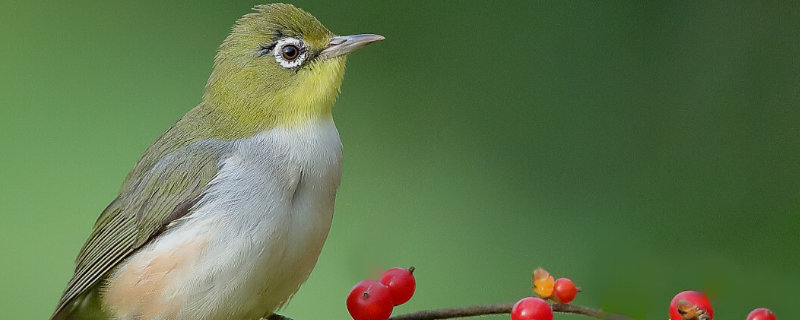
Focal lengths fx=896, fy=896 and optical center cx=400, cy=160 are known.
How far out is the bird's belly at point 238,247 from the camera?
2016 mm

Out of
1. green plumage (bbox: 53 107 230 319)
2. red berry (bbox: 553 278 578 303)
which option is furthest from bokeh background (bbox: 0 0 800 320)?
red berry (bbox: 553 278 578 303)

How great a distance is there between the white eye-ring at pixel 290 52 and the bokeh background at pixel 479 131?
1.01m

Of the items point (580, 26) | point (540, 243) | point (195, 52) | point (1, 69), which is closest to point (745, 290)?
point (540, 243)

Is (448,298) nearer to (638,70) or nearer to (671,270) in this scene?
(671,270)

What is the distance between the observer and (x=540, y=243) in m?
3.57

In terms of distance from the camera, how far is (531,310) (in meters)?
1.64

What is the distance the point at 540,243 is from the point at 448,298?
435mm

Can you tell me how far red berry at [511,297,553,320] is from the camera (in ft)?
5.37

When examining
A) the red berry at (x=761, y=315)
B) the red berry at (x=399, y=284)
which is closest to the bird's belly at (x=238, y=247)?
the red berry at (x=399, y=284)

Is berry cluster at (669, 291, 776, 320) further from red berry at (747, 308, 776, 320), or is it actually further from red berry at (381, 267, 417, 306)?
red berry at (381, 267, 417, 306)

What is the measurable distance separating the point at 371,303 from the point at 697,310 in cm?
75

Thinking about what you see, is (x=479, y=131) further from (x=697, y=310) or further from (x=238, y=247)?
(x=697, y=310)

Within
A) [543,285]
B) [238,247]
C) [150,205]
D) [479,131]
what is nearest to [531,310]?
[543,285]

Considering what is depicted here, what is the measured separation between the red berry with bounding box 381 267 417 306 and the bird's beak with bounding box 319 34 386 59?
0.53 meters
